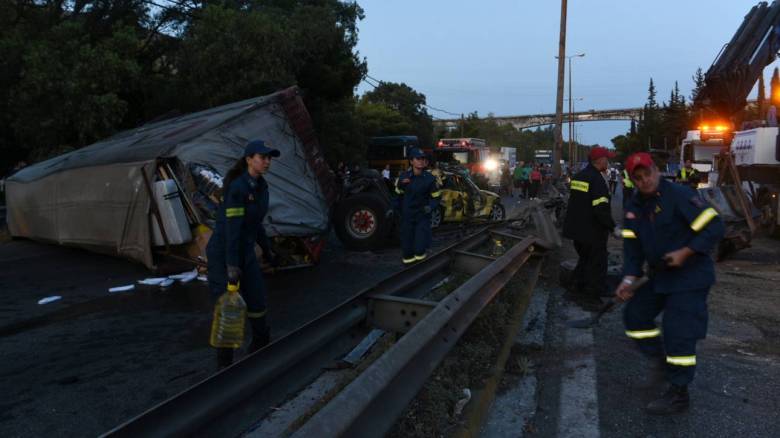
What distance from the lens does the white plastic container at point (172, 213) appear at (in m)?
7.81

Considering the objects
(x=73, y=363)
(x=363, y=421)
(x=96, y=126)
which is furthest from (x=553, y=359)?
(x=96, y=126)

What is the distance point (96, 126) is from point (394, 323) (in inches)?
494

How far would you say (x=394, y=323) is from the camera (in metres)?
4.14

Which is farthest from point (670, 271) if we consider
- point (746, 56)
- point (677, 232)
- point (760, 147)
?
point (746, 56)

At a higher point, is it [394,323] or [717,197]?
[717,197]

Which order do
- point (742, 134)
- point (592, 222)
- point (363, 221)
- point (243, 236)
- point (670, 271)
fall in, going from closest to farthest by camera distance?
point (670, 271), point (243, 236), point (592, 222), point (363, 221), point (742, 134)

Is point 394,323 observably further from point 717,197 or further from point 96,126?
point 96,126

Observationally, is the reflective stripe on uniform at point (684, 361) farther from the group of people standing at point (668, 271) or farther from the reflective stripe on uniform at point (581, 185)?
the reflective stripe on uniform at point (581, 185)

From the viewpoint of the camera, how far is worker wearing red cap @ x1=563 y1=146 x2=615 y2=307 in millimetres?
6426

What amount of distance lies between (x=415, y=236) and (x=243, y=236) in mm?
3240

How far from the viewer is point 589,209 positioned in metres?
6.55

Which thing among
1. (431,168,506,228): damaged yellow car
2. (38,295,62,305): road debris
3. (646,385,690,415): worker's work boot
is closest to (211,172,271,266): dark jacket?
(646,385,690,415): worker's work boot

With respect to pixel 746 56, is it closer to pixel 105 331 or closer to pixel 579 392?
pixel 579 392

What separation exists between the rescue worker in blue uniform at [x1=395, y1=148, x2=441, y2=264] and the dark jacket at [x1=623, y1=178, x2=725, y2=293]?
3.50 m
